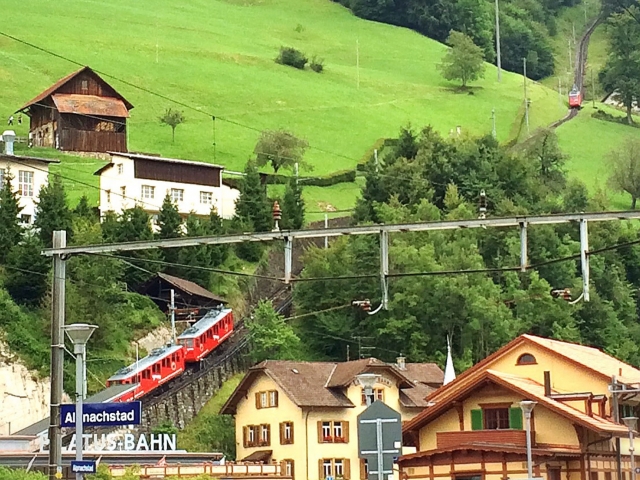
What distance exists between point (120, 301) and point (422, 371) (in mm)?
18458

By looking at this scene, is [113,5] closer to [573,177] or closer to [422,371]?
[573,177]

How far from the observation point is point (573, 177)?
147125 millimetres

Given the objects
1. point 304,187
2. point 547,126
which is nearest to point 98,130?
point 304,187

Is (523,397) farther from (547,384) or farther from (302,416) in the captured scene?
(302,416)

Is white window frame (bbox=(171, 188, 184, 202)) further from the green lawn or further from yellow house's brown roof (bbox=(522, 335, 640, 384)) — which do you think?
the green lawn

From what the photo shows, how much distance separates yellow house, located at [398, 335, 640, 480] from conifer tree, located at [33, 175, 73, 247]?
1439 inches

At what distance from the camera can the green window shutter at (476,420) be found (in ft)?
182

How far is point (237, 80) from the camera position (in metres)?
159

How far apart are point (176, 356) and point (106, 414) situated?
164ft

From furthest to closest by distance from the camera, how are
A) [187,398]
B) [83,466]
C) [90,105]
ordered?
Answer: [90,105], [187,398], [83,466]

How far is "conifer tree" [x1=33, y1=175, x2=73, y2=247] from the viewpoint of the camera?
88231 mm

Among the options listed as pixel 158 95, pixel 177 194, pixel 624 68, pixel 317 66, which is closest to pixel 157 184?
pixel 177 194

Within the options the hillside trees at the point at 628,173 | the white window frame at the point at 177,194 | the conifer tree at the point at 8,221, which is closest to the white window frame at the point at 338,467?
the conifer tree at the point at 8,221

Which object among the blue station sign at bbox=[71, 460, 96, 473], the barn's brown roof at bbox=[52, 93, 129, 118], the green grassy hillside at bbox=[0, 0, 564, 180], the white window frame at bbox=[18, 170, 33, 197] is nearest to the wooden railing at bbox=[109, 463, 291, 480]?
the blue station sign at bbox=[71, 460, 96, 473]
